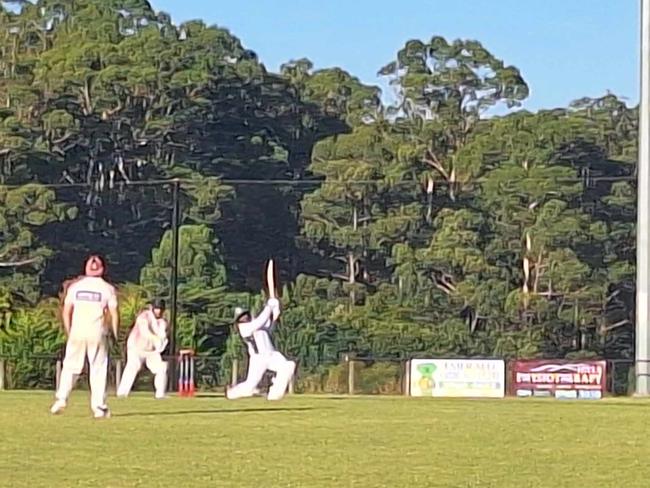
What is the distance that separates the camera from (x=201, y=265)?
6159 cm

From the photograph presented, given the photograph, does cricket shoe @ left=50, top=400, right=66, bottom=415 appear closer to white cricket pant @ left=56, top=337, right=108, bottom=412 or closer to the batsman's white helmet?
white cricket pant @ left=56, top=337, right=108, bottom=412

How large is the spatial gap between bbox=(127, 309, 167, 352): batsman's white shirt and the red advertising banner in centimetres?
1049

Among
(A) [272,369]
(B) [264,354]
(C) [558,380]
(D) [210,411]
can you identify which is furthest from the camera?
(C) [558,380]

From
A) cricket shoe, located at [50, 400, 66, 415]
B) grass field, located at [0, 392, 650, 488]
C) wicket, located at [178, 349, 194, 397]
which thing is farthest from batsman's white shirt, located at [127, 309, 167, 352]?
cricket shoe, located at [50, 400, 66, 415]

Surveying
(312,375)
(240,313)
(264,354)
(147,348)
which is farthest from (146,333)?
(312,375)

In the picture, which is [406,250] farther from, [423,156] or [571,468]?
[571,468]

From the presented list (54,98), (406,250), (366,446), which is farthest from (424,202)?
(366,446)

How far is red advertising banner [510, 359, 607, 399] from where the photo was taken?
42.7 m

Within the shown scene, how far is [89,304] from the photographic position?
22.8m

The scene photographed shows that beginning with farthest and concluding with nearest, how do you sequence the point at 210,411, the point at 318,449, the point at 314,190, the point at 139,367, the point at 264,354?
1. the point at 314,190
2. the point at 139,367
3. the point at 264,354
4. the point at 210,411
5. the point at 318,449

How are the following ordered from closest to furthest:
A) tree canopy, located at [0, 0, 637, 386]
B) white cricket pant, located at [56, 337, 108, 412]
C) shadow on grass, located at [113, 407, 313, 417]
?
white cricket pant, located at [56, 337, 108, 412]
shadow on grass, located at [113, 407, 313, 417]
tree canopy, located at [0, 0, 637, 386]

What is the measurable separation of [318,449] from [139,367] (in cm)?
1850

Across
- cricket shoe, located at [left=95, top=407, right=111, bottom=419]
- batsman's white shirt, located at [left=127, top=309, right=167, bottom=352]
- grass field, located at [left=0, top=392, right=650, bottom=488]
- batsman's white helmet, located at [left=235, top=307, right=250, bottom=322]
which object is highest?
batsman's white helmet, located at [left=235, top=307, right=250, bottom=322]

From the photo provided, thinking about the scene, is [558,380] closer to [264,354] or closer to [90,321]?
[264,354]
